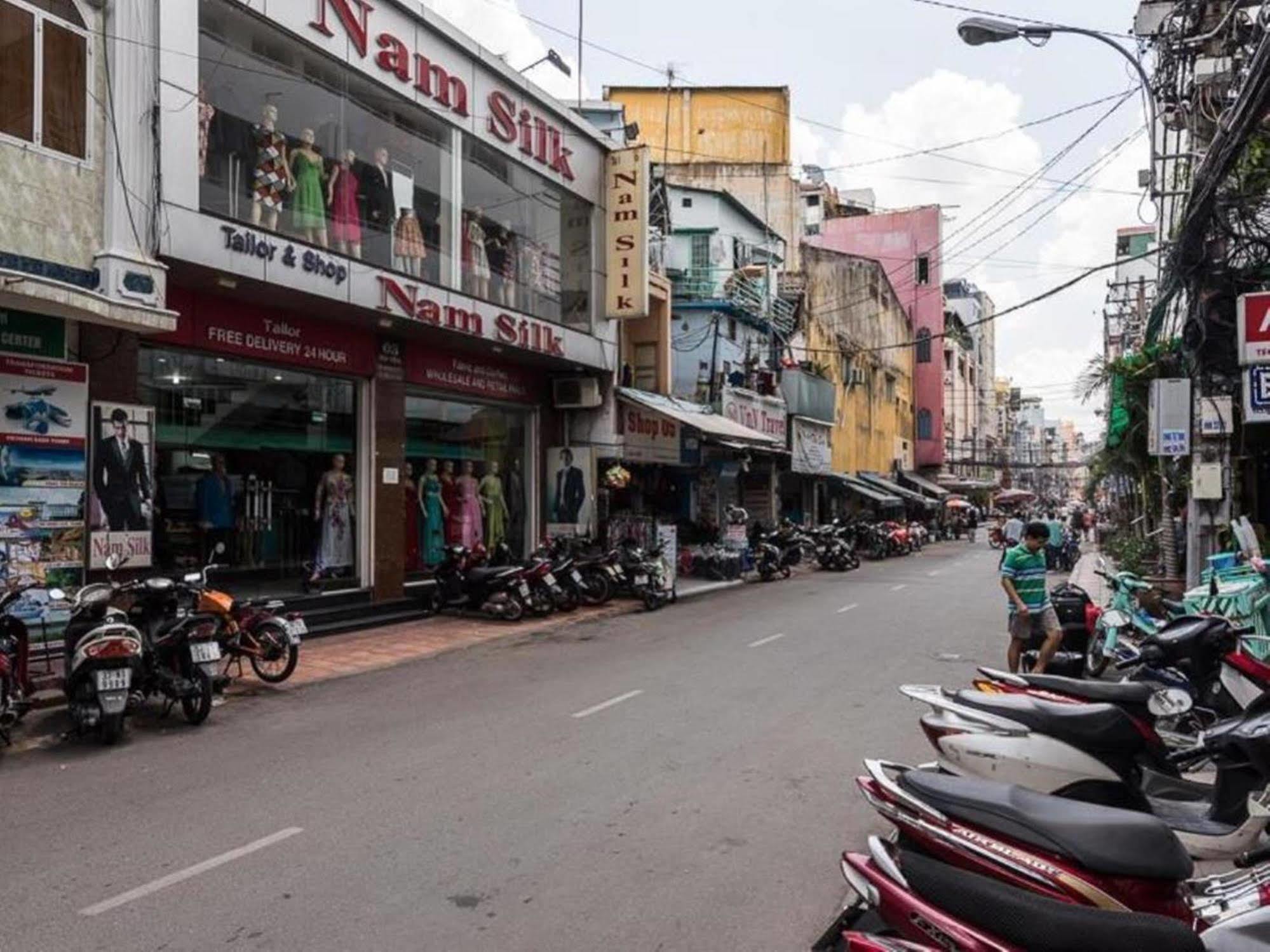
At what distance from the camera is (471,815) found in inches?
212

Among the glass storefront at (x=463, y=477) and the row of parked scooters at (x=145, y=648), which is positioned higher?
the glass storefront at (x=463, y=477)

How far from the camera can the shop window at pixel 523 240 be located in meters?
15.4

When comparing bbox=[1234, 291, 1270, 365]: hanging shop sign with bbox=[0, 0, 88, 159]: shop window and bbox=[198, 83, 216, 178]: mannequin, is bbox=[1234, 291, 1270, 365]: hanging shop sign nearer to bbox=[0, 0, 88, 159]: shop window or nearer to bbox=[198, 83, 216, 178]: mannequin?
bbox=[198, 83, 216, 178]: mannequin

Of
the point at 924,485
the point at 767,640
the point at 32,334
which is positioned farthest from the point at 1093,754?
the point at 924,485

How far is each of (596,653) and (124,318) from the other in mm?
6307

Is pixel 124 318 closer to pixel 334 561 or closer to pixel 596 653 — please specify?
pixel 334 561

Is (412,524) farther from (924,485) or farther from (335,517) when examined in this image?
(924,485)

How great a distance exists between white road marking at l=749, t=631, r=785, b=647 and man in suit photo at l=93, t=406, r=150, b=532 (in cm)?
724

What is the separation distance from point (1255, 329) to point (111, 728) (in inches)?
411

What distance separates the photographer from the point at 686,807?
18.2ft

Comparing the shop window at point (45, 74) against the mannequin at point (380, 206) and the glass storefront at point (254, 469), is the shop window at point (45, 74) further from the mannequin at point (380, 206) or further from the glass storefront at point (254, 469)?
the mannequin at point (380, 206)

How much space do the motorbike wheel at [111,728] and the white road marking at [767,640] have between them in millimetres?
7167

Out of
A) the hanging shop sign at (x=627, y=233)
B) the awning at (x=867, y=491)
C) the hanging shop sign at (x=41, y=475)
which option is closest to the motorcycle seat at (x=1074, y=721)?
the hanging shop sign at (x=41, y=475)

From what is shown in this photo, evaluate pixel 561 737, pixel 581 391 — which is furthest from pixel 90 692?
pixel 581 391
